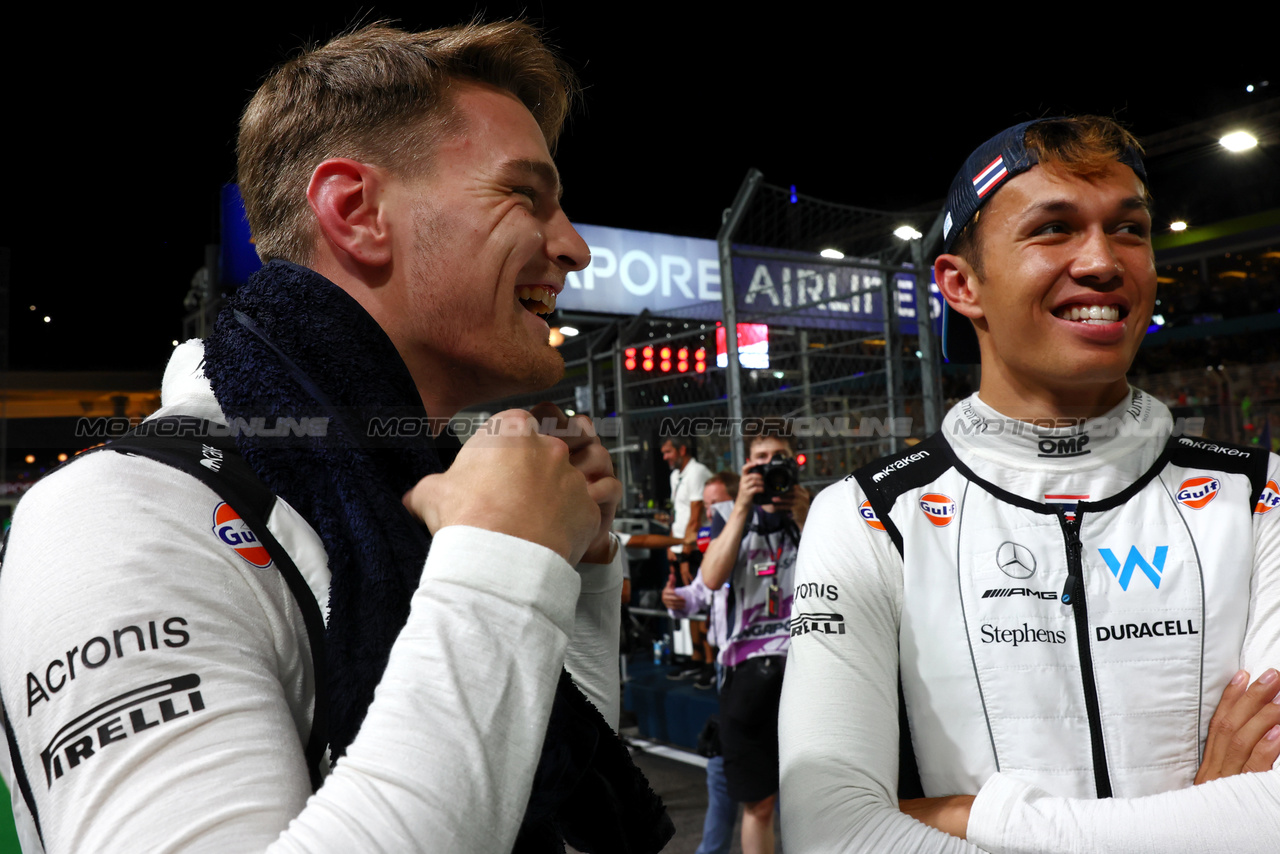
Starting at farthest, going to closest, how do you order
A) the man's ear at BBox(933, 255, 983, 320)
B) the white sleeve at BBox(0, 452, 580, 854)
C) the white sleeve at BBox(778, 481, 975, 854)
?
the man's ear at BBox(933, 255, 983, 320) < the white sleeve at BBox(778, 481, 975, 854) < the white sleeve at BBox(0, 452, 580, 854)

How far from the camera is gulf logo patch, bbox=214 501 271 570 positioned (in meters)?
0.64

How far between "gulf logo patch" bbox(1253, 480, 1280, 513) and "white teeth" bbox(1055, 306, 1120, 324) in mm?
310

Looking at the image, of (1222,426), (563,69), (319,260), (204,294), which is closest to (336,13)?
(204,294)

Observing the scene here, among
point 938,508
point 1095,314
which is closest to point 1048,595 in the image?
point 938,508

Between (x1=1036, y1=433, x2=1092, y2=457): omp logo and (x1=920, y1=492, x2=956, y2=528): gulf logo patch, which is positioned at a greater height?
(x1=1036, y1=433, x2=1092, y2=457): omp logo

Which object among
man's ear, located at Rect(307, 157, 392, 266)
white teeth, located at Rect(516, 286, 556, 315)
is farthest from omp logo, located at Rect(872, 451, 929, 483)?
man's ear, located at Rect(307, 157, 392, 266)

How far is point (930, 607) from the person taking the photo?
3.88ft

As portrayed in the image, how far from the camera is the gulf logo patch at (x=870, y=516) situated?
1246mm

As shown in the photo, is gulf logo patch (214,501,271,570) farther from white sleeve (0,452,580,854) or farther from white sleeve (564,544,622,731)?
white sleeve (564,544,622,731)

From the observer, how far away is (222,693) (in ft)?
1.78

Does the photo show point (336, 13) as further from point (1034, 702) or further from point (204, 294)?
point (1034, 702)

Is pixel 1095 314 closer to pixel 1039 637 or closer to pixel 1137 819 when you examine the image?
pixel 1039 637

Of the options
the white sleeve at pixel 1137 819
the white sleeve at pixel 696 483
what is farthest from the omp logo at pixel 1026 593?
the white sleeve at pixel 696 483

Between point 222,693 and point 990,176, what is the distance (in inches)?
49.0
